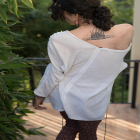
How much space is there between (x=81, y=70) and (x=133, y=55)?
6.22 feet

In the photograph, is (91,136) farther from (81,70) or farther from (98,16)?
(98,16)

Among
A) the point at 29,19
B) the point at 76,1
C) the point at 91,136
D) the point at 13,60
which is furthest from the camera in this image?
the point at 29,19

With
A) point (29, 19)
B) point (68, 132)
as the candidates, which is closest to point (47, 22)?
point (29, 19)

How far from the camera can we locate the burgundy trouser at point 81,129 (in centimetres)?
124

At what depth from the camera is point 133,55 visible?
2.77m

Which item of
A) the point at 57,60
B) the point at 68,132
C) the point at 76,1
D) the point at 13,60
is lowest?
the point at 68,132

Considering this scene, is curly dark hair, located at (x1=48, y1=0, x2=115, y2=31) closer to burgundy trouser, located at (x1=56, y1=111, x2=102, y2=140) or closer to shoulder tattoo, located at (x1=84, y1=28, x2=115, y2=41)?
shoulder tattoo, located at (x1=84, y1=28, x2=115, y2=41)

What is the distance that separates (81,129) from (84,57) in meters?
0.50

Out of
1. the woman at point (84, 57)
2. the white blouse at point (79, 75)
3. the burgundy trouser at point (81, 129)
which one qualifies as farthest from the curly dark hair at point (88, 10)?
the burgundy trouser at point (81, 129)

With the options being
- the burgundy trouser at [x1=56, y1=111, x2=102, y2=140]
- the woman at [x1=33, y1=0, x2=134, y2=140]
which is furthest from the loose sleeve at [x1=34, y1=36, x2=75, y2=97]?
the burgundy trouser at [x1=56, y1=111, x2=102, y2=140]

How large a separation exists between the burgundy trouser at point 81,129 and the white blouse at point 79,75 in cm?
7

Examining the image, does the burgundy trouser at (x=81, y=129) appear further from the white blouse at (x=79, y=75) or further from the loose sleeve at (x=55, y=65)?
the loose sleeve at (x=55, y=65)

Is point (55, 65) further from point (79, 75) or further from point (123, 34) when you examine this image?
point (123, 34)

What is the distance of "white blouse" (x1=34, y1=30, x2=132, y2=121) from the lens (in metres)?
1.03
